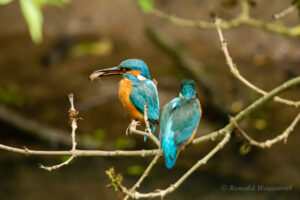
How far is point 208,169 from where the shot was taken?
23.2 feet

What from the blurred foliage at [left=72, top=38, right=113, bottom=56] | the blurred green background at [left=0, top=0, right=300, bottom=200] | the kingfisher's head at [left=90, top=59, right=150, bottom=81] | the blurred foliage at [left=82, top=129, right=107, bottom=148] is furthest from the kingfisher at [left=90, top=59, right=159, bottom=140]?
the blurred foliage at [left=72, top=38, right=113, bottom=56]

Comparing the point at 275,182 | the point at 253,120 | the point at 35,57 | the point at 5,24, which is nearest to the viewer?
the point at 275,182

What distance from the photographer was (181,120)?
1717 mm

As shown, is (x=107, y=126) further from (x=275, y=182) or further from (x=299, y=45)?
(x=299, y=45)

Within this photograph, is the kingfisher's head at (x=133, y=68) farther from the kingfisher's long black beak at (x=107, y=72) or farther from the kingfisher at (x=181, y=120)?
the kingfisher at (x=181, y=120)

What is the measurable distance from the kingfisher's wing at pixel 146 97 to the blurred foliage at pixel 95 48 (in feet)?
29.4

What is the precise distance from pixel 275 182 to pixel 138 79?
5342 mm

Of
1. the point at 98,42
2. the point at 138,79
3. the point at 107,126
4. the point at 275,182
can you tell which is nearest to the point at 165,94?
the point at 107,126

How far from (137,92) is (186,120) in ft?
1.03

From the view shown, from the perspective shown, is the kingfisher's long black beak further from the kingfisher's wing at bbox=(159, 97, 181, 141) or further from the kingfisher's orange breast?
the kingfisher's wing at bbox=(159, 97, 181, 141)

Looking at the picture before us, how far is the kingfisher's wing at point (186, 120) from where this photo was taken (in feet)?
5.57

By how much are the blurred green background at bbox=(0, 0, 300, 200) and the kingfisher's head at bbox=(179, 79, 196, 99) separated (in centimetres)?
180

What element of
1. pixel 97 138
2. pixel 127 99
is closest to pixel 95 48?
pixel 97 138

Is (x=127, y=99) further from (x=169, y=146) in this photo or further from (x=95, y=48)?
(x=95, y=48)
